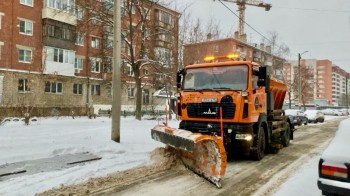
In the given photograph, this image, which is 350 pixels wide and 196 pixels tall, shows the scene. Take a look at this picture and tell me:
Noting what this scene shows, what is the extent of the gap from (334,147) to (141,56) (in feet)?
66.3

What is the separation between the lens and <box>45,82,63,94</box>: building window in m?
34.6

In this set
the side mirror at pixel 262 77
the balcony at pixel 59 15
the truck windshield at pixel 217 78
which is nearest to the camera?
the truck windshield at pixel 217 78

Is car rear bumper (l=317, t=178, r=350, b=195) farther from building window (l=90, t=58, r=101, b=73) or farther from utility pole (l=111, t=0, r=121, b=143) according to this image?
building window (l=90, t=58, r=101, b=73)

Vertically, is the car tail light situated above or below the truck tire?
above

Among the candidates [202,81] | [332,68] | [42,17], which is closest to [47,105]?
[42,17]

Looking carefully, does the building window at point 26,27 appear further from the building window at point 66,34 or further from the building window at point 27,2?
the building window at point 66,34

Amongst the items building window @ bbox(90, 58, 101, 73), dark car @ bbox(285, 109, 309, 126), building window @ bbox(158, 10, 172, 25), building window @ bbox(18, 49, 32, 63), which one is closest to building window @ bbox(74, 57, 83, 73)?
building window @ bbox(90, 58, 101, 73)

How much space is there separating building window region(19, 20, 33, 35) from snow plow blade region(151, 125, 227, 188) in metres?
28.9

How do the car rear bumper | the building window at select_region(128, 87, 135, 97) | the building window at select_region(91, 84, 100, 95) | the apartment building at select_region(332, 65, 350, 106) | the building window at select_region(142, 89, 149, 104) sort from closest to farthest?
the car rear bumper < the building window at select_region(91, 84, 100, 95) < the building window at select_region(128, 87, 135, 97) < the building window at select_region(142, 89, 149, 104) < the apartment building at select_region(332, 65, 350, 106)

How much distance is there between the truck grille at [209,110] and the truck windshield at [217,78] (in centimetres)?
53

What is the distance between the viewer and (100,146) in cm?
1116

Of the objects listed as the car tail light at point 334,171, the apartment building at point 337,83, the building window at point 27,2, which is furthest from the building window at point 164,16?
the apartment building at point 337,83

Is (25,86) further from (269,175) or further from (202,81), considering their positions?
(269,175)

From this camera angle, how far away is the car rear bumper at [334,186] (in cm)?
470
